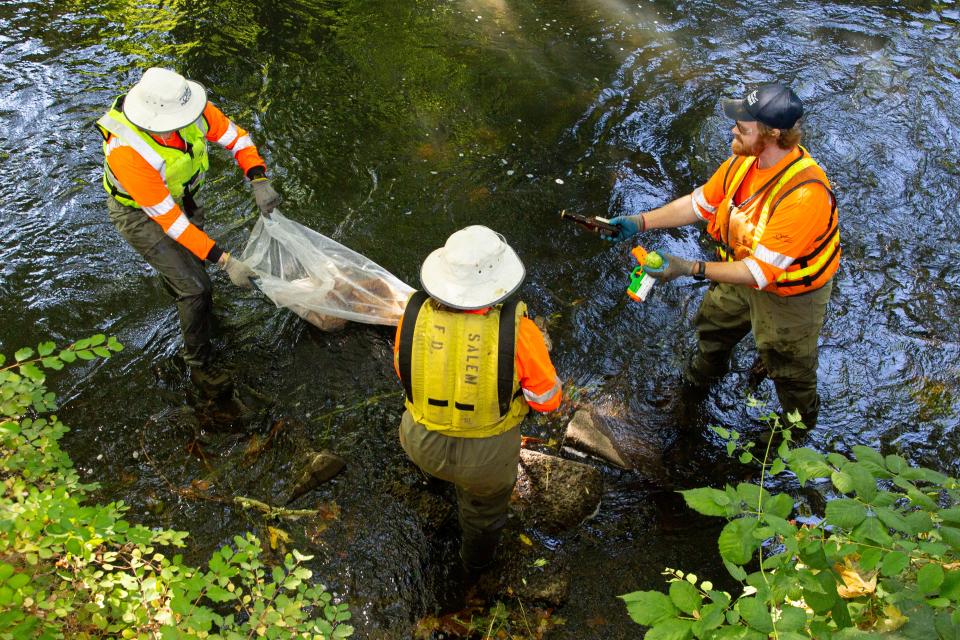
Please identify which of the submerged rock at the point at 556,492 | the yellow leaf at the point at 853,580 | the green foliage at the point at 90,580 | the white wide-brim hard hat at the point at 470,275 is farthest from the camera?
the submerged rock at the point at 556,492

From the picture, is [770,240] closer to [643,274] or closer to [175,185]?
[643,274]

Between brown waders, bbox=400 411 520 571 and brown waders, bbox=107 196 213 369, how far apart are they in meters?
1.94

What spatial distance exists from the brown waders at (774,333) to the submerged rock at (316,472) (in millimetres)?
2485

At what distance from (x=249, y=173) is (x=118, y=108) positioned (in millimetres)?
877

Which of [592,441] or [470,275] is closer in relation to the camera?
[470,275]

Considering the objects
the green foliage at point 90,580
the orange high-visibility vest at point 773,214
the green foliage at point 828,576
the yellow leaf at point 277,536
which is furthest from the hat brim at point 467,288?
the yellow leaf at point 277,536

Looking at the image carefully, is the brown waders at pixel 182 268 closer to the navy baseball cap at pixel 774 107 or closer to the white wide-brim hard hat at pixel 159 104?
the white wide-brim hard hat at pixel 159 104

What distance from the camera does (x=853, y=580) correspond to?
9.75 feet

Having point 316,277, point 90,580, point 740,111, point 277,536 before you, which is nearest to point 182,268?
point 316,277

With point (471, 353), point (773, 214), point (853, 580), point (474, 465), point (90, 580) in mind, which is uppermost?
point (773, 214)

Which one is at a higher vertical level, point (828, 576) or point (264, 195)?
point (828, 576)

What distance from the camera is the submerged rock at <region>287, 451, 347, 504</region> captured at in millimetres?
3928

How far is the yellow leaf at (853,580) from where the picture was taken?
9.18 ft

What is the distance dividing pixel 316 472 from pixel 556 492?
56.3 inches
